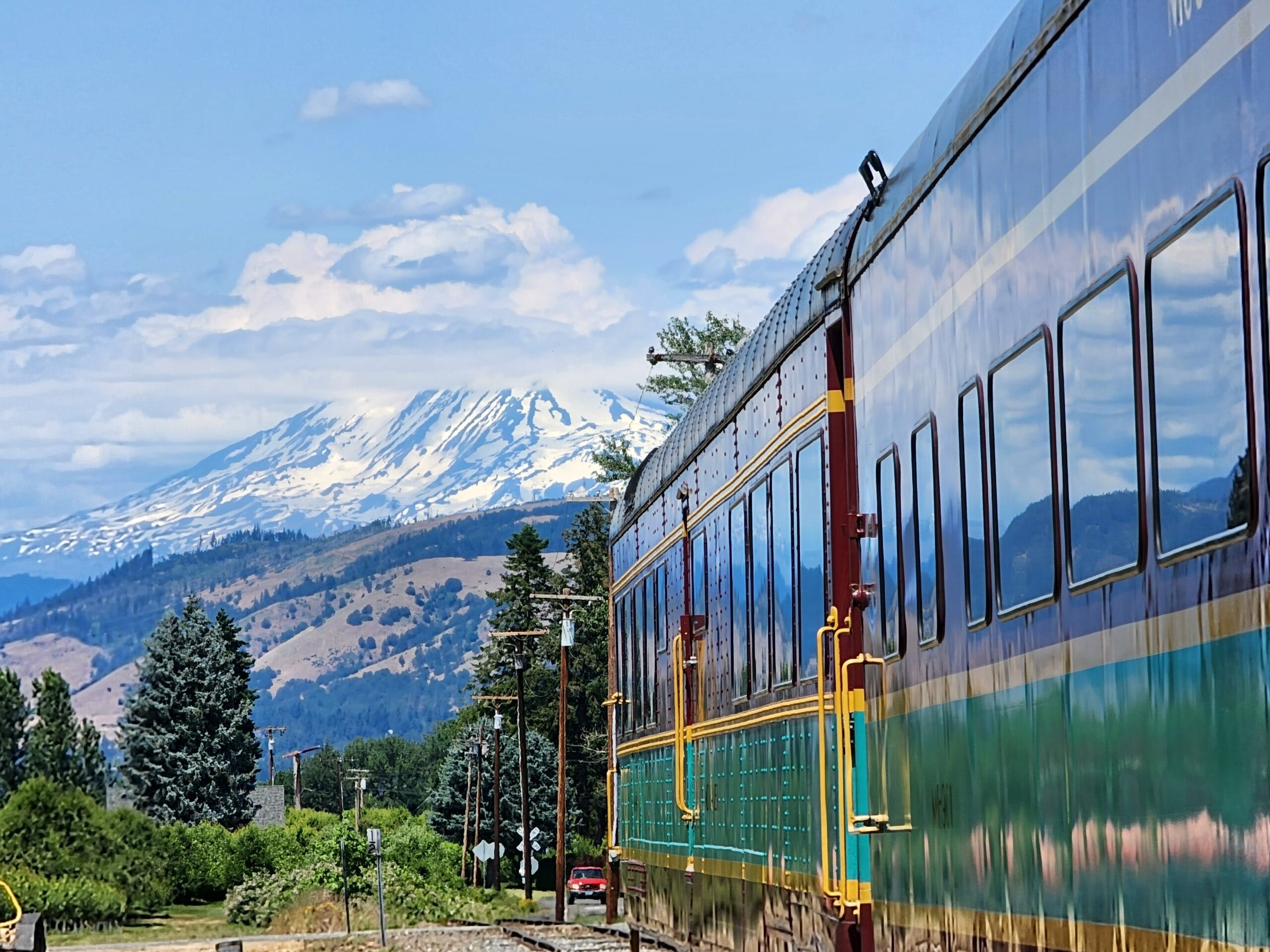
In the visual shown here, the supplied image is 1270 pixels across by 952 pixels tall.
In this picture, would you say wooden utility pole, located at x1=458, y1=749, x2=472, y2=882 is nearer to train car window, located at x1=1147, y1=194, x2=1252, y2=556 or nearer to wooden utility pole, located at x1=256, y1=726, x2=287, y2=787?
wooden utility pole, located at x1=256, y1=726, x2=287, y2=787

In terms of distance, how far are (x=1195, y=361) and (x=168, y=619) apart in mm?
87459

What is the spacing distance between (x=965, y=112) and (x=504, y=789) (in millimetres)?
87578

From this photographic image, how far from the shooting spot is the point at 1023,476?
647 centimetres

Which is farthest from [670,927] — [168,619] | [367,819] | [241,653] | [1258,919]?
[241,653]

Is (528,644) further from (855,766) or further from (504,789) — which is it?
(855,766)

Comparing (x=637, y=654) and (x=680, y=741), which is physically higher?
(x=637, y=654)

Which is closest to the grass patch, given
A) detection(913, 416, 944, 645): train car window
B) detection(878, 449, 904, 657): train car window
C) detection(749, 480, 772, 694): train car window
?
detection(749, 480, 772, 694): train car window

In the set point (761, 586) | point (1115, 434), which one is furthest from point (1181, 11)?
point (761, 586)

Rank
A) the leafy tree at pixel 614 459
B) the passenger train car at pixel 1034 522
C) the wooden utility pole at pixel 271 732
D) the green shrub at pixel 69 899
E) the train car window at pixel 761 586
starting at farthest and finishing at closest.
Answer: the wooden utility pole at pixel 271 732 → the leafy tree at pixel 614 459 → the green shrub at pixel 69 899 → the train car window at pixel 761 586 → the passenger train car at pixel 1034 522

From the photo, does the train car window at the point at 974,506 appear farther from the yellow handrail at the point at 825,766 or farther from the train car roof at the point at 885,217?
the yellow handrail at the point at 825,766

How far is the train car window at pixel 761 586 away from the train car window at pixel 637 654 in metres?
6.33

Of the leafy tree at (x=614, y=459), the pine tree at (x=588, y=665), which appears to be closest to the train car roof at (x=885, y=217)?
the leafy tree at (x=614, y=459)

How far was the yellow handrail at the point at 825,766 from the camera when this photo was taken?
9312 mm

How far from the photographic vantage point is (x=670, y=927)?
16469mm
